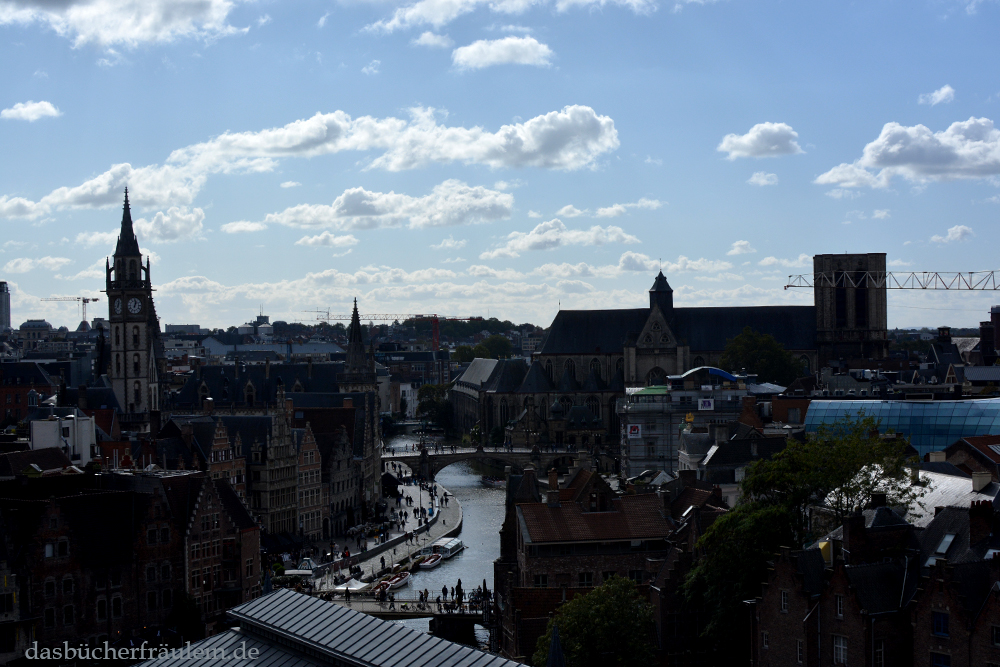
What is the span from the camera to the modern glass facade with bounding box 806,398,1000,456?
231 ft

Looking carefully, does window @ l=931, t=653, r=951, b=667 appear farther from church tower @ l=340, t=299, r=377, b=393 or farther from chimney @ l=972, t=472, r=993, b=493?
church tower @ l=340, t=299, r=377, b=393

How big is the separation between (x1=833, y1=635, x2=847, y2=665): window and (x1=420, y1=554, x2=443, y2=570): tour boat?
4494 cm

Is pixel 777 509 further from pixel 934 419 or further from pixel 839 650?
pixel 934 419

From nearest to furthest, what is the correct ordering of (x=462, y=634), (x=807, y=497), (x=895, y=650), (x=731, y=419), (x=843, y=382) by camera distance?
(x=895, y=650)
(x=807, y=497)
(x=462, y=634)
(x=731, y=419)
(x=843, y=382)

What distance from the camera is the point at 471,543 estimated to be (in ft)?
295

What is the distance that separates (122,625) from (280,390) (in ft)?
128

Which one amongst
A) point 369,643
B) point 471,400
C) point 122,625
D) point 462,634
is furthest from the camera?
point 471,400

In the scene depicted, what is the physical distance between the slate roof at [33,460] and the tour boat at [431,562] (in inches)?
965

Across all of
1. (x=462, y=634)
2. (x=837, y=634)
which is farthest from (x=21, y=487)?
(x=837, y=634)

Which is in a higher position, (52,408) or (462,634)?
(52,408)

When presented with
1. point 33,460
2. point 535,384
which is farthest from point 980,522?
point 535,384

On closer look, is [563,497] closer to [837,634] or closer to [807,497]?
[807,497]

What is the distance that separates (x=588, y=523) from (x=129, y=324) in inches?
3046

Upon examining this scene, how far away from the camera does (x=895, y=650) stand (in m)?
36.3
